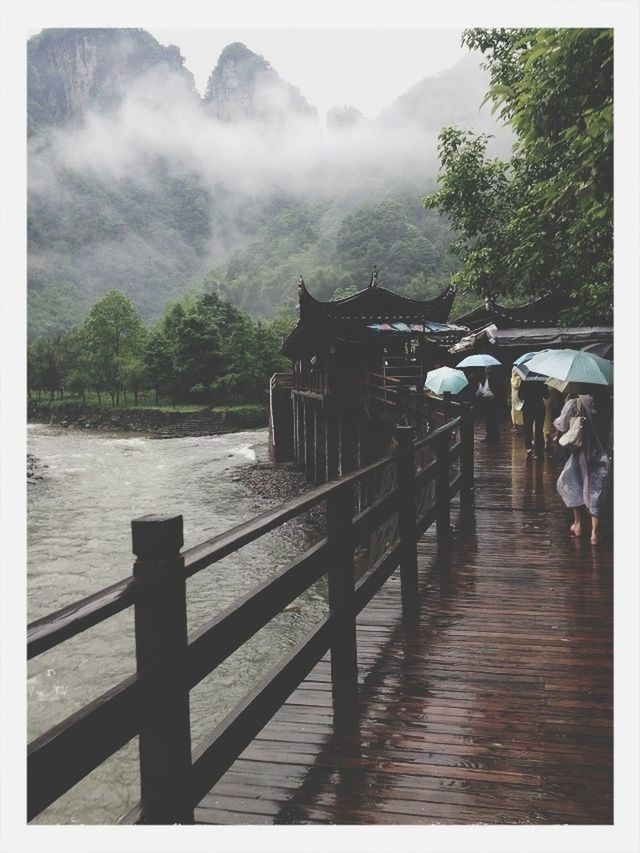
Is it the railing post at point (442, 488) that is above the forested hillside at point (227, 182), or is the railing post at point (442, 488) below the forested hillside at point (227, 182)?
below

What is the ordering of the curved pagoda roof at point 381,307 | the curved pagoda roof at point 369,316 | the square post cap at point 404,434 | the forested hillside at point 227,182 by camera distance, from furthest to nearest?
the forested hillside at point 227,182 < the curved pagoda roof at point 381,307 < the curved pagoda roof at point 369,316 < the square post cap at point 404,434

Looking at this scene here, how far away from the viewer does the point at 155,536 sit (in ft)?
5.32

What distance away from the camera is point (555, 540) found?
5.88m

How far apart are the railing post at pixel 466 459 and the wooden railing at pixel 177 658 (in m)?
4.37

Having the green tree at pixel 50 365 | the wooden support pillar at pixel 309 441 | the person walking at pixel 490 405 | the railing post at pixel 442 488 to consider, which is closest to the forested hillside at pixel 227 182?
the green tree at pixel 50 365

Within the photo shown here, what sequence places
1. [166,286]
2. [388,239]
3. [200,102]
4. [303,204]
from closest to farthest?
[388,239], [166,286], [303,204], [200,102]

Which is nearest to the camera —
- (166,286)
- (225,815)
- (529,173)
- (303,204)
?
(225,815)

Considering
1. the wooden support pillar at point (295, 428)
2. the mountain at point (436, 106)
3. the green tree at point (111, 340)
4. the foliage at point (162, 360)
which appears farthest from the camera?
the green tree at point (111, 340)

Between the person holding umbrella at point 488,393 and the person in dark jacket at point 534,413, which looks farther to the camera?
the person holding umbrella at point 488,393

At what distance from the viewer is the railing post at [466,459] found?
23.8 feet

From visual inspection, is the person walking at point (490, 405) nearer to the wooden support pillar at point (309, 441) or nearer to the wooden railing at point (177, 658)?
the wooden support pillar at point (309, 441)

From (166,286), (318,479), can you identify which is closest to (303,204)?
(166,286)

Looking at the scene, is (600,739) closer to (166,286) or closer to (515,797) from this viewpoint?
(515,797)
